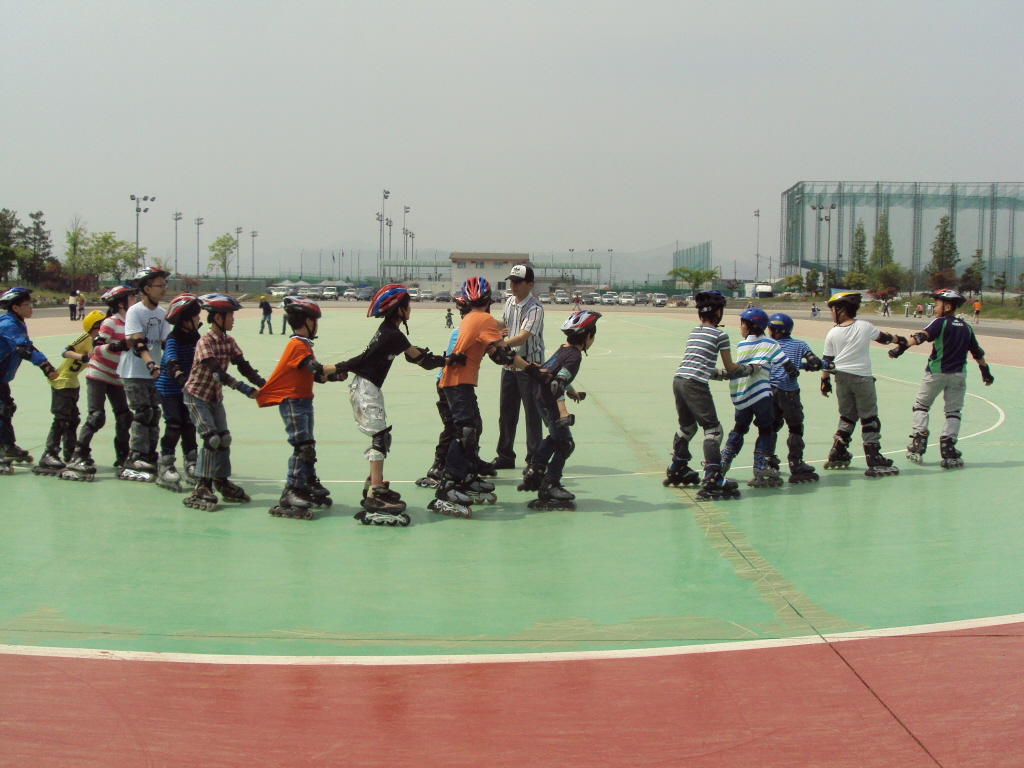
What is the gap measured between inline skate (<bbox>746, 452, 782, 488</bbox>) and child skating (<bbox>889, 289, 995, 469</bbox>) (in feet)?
6.48

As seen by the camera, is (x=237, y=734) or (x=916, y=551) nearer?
(x=237, y=734)

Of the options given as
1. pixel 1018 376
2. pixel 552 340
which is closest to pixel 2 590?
pixel 1018 376

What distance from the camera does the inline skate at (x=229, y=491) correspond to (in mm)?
7539

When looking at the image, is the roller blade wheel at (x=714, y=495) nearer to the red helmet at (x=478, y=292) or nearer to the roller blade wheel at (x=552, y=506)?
the roller blade wheel at (x=552, y=506)

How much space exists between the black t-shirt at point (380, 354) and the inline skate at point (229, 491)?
1.69 m

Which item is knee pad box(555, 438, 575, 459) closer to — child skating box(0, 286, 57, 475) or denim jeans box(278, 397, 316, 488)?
denim jeans box(278, 397, 316, 488)

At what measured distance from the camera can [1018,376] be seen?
18.9 metres

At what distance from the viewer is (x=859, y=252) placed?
117812 millimetres

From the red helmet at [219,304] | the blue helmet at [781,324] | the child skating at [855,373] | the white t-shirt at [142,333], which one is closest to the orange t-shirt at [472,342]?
the red helmet at [219,304]

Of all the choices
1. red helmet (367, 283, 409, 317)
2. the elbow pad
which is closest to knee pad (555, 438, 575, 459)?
red helmet (367, 283, 409, 317)

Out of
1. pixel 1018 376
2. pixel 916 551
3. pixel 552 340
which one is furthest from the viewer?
pixel 552 340

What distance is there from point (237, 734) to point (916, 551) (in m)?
4.83

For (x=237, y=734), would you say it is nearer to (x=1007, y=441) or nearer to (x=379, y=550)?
(x=379, y=550)

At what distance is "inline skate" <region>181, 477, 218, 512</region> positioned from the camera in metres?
7.25
